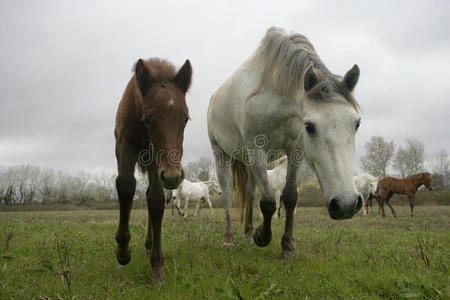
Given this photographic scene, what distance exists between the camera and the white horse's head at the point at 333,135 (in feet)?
7.79

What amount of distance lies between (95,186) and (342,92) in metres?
75.3

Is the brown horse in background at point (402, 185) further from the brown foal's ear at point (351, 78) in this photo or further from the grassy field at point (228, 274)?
the brown foal's ear at point (351, 78)

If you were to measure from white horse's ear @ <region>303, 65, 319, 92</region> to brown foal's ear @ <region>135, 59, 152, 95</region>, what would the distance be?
1.54m

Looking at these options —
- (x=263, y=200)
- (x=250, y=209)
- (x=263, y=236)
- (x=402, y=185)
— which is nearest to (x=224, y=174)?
(x=250, y=209)

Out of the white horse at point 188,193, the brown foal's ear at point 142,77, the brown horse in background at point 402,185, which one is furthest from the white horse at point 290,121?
the brown horse in background at point 402,185

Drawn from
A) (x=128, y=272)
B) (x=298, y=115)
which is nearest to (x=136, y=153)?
(x=128, y=272)

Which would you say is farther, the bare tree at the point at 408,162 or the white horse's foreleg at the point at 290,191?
the bare tree at the point at 408,162

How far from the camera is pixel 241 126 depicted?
160 inches

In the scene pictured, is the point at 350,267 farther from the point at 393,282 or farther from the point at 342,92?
the point at 342,92

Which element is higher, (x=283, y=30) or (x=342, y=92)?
(x=283, y=30)

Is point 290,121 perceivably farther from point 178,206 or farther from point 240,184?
point 178,206

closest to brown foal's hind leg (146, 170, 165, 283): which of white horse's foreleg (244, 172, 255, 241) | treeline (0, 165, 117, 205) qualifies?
white horse's foreleg (244, 172, 255, 241)

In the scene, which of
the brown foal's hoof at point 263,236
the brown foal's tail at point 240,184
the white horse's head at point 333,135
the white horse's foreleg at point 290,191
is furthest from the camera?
the brown foal's tail at point 240,184

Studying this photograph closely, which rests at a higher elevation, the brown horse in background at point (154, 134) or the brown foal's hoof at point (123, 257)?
the brown horse in background at point (154, 134)
